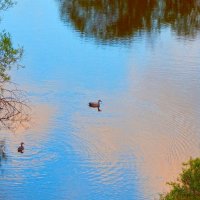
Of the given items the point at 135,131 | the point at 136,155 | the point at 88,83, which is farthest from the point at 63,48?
the point at 136,155

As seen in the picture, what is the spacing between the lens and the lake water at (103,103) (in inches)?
1121

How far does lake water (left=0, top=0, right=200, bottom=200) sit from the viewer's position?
1121 inches

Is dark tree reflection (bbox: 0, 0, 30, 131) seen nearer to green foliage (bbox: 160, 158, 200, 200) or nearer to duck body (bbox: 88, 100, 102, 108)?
duck body (bbox: 88, 100, 102, 108)

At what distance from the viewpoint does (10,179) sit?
92.1 feet

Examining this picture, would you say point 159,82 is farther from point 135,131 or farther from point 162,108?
point 135,131

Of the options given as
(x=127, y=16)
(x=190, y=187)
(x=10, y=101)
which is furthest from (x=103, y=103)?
(x=127, y=16)

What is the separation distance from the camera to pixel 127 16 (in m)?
63.1

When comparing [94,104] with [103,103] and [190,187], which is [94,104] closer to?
[103,103]

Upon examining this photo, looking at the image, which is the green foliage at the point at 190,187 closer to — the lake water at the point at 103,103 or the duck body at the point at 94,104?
the lake water at the point at 103,103

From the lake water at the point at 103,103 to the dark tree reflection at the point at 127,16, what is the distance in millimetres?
135

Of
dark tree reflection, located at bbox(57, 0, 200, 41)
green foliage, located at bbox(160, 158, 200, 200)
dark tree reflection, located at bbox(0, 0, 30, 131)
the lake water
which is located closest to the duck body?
the lake water

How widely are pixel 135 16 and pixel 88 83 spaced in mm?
23194

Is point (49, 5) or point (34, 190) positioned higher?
point (49, 5)

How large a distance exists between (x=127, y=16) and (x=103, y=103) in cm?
2672
